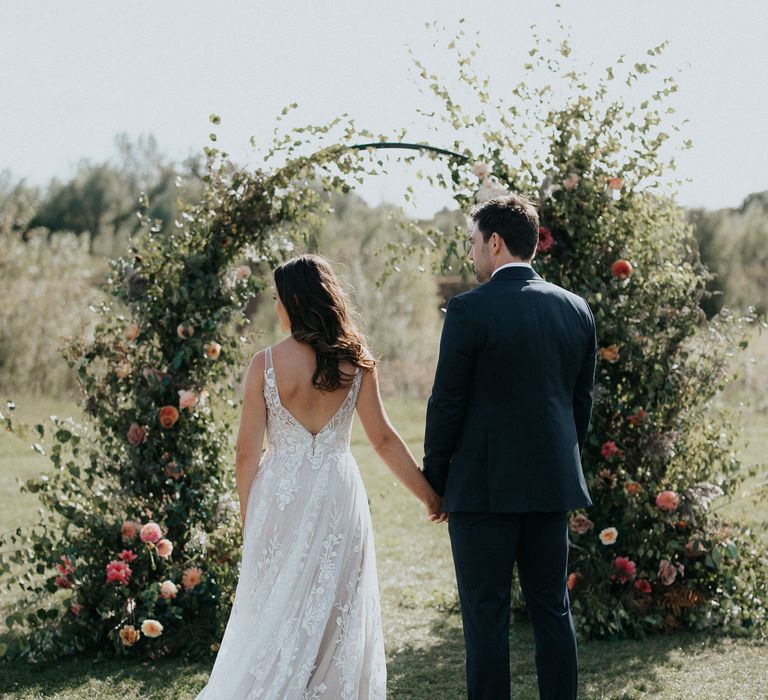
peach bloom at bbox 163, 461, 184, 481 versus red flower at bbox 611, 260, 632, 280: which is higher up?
red flower at bbox 611, 260, 632, 280

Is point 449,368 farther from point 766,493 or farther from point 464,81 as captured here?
point 766,493

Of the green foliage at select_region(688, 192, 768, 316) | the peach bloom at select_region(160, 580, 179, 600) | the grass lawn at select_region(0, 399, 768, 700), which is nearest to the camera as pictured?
the grass lawn at select_region(0, 399, 768, 700)

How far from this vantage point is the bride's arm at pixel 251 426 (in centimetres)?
312

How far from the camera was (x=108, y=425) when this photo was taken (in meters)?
4.62

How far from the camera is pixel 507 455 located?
2.90 metres

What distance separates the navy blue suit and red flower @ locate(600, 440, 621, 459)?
1.60 meters

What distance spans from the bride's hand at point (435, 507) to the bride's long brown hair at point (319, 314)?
19.1 inches

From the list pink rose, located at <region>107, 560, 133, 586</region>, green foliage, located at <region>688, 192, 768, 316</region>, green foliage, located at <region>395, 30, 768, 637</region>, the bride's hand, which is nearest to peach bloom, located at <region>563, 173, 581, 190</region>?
green foliage, located at <region>395, 30, 768, 637</region>

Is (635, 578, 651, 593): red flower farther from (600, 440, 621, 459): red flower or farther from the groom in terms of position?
the groom

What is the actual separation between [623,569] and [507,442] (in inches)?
77.0

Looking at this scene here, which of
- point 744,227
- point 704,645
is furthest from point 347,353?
point 744,227

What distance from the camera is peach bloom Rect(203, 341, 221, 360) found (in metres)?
4.61

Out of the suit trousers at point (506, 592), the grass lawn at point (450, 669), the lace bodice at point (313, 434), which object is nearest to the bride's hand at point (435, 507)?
the suit trousers at point (506, 592)

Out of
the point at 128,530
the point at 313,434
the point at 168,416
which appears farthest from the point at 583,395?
the point at 128,530
